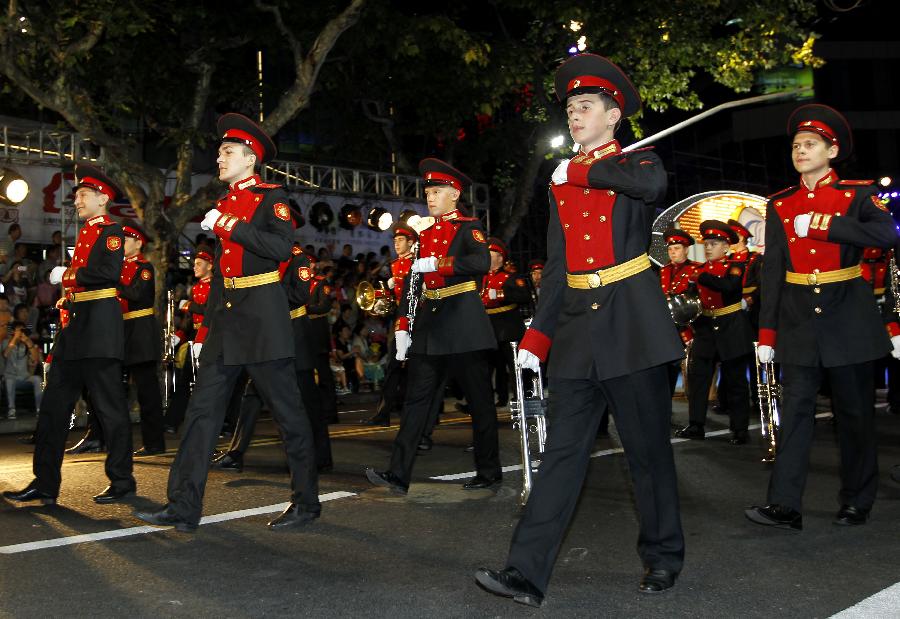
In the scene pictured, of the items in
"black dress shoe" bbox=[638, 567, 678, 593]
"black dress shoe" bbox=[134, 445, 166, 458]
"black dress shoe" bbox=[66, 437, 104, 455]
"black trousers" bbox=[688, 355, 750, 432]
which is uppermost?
"black trousers" bbox=[688, 355, 750, 432]

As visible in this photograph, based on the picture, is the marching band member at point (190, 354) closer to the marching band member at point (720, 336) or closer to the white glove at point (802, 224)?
the marching band member at point (720, 336)

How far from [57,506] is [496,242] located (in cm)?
713

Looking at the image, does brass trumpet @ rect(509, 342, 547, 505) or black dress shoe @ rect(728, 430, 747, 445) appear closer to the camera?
brass trumpet @ rect(509, 342, 547, 505)

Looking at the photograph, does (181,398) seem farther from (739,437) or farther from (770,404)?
(770,404)

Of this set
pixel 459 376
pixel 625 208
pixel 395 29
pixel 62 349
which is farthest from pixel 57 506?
pixel 395 29

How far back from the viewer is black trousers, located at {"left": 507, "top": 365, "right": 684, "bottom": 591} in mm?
4648

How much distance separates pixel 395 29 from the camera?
1806 centimetres

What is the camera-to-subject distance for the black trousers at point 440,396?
24.8 ft

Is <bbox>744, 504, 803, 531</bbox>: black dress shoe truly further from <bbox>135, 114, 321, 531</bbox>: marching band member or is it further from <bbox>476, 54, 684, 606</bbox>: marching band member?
<bbox>135, 114, 321, 531</bbox>: marching band member

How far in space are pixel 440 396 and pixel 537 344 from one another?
303cm

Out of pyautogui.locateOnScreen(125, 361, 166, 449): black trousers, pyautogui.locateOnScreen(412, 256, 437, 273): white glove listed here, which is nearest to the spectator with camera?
pyautogui.locateOnScreen(125, 361, 166, 449): black trousers

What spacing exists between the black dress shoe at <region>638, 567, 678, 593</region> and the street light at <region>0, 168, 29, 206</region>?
50.2 feet

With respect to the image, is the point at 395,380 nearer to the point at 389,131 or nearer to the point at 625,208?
the point at 625,208

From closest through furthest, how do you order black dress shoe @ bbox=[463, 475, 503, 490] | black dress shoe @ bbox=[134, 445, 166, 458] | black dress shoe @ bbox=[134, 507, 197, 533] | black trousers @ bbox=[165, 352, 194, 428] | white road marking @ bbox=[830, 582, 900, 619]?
white road marking @ bbox=[830, 582, 900, 619]
black dress shoe @ bbox=[134, 507, 197, 533]
black dress shoe @ bbox=[463, 475, 503, 490]
black dress shoe @ bbox=[134, 445, 166, 458]
black trousers @ bbox=[165, 352, 194, 428]
